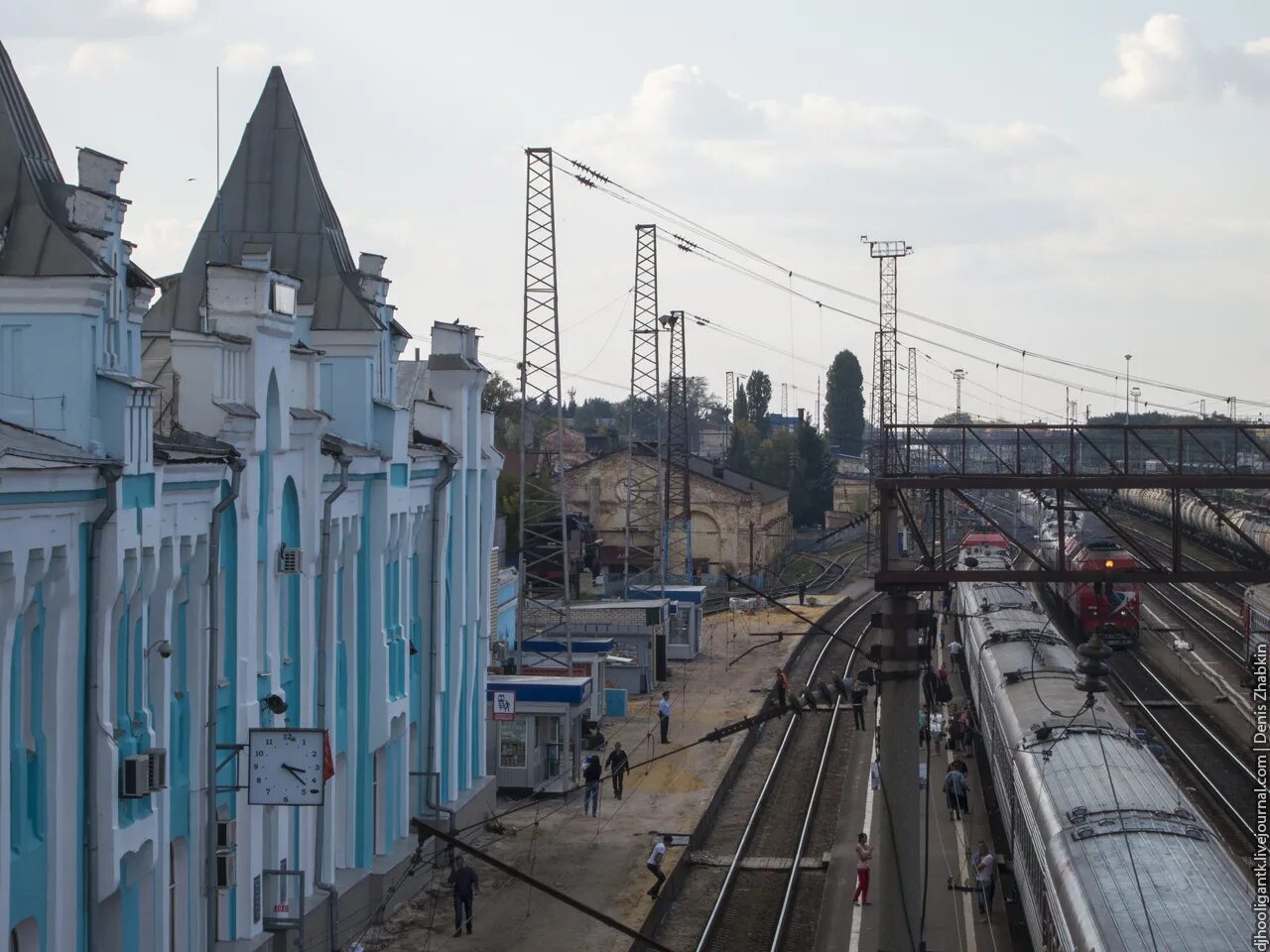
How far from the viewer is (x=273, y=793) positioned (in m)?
16.2

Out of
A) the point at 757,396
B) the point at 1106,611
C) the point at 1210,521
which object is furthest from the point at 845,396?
the point at 1106,611

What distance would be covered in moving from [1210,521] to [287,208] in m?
43.2

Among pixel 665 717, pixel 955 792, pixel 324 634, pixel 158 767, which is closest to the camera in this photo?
pixel 158 767

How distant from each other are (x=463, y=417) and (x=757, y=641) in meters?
27.9

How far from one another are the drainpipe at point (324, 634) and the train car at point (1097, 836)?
Answer: 8079 millimetres

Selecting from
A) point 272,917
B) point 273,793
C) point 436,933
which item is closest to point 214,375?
point 273,793

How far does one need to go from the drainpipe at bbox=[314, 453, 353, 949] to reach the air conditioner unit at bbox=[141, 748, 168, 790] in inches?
199

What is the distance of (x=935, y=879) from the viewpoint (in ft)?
78.1

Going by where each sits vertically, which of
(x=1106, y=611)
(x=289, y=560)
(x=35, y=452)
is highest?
Result: (x=35, y=452)

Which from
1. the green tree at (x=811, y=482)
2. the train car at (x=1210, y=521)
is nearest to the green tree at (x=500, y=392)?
the green tree at (x=811, y=482)

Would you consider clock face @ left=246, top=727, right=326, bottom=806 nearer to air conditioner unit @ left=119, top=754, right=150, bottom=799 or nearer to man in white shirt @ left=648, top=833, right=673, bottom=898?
air conditioner unit @ left=119, top=754, right=150, bottom=799

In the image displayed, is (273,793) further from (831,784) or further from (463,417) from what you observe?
(831,784)

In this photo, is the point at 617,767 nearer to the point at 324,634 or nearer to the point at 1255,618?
the point at 324,634

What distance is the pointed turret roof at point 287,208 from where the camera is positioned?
22.2 metres
